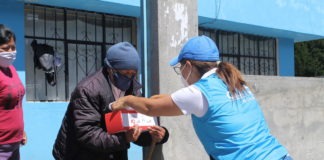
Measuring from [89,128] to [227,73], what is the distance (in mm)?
835

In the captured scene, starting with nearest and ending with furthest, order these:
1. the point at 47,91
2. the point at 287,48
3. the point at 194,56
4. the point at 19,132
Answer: the point at 194,56, the point at 19,132, the point at 47,91, the point at 287,48

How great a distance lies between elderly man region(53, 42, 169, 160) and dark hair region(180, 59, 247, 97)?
1.49 ft

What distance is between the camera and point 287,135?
5.29 metres

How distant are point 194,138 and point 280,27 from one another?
7174 millimetres

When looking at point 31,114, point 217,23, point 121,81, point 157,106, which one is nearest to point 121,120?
point 121,81

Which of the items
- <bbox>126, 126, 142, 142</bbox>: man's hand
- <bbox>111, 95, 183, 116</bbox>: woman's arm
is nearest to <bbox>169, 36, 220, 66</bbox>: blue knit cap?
<bbox>111, 95, 183, 116</bbox>: woman's arm

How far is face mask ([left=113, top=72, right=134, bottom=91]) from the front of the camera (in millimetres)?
2869

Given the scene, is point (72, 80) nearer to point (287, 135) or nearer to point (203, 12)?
point (203, 12)

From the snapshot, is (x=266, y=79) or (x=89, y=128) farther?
Answer: (x=266, y=79)

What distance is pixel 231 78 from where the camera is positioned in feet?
8.01

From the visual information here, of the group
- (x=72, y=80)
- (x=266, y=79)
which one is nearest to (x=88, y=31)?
(x=72, y=80)

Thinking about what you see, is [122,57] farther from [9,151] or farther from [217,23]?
[217,23]

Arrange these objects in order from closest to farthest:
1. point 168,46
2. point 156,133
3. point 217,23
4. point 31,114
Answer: point 156,133 → point 168,46 → point 31,114 → point 217,23

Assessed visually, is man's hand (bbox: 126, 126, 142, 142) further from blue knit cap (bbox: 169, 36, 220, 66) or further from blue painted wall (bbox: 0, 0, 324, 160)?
blue painted wall (bbox: 0, 0, 324, 160)
